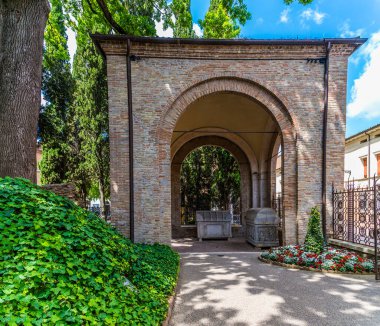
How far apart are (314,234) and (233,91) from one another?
15.5ft

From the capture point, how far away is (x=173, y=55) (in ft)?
25.3

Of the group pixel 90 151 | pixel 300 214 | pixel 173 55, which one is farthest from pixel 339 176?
pixel 90 151

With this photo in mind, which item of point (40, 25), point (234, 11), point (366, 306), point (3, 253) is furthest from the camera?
point (234, 11)

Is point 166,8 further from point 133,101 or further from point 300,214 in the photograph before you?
point 300,214

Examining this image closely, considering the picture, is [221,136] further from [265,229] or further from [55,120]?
[55,120]

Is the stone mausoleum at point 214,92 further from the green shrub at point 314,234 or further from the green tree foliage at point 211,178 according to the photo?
the green tree foliage at point 211,178

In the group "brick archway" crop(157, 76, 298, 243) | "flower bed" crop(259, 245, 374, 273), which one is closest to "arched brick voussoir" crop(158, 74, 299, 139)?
"brick archway" crop(157, 76, 298, 243)

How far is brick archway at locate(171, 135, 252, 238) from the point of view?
12258 millimetres

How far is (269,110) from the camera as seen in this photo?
25.9 ft

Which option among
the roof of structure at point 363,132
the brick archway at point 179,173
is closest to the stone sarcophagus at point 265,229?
the brick archway at point 179,173

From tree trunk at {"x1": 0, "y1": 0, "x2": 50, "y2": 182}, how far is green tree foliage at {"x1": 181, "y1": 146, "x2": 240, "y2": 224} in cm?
1232

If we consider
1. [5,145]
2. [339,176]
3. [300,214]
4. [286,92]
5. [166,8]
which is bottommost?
[300,214]

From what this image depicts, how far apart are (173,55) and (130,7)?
11.0 metres

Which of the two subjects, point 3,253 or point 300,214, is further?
point 300,214
